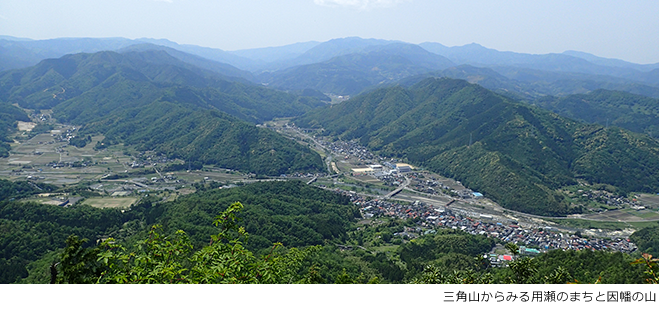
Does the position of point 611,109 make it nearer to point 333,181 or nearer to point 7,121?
point 333,181

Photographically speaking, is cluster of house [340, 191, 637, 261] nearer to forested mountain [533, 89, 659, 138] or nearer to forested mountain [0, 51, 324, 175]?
forested mountain [0, 51, 324, 175]

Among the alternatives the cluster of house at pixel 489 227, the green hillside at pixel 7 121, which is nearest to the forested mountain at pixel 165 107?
the green hillside at pixel 7 121

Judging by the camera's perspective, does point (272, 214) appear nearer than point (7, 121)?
Yes

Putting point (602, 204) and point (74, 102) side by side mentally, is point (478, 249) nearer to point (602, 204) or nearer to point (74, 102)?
point (602, 204)

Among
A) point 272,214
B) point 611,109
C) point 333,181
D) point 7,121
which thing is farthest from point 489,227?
point 7,121

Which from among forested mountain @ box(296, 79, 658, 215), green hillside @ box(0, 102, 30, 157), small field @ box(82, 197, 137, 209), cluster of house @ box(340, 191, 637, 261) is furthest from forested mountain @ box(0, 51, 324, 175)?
small field @ box(82, 197, 137, 209)

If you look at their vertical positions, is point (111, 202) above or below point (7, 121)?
below

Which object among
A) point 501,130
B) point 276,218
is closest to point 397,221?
point 276,218
